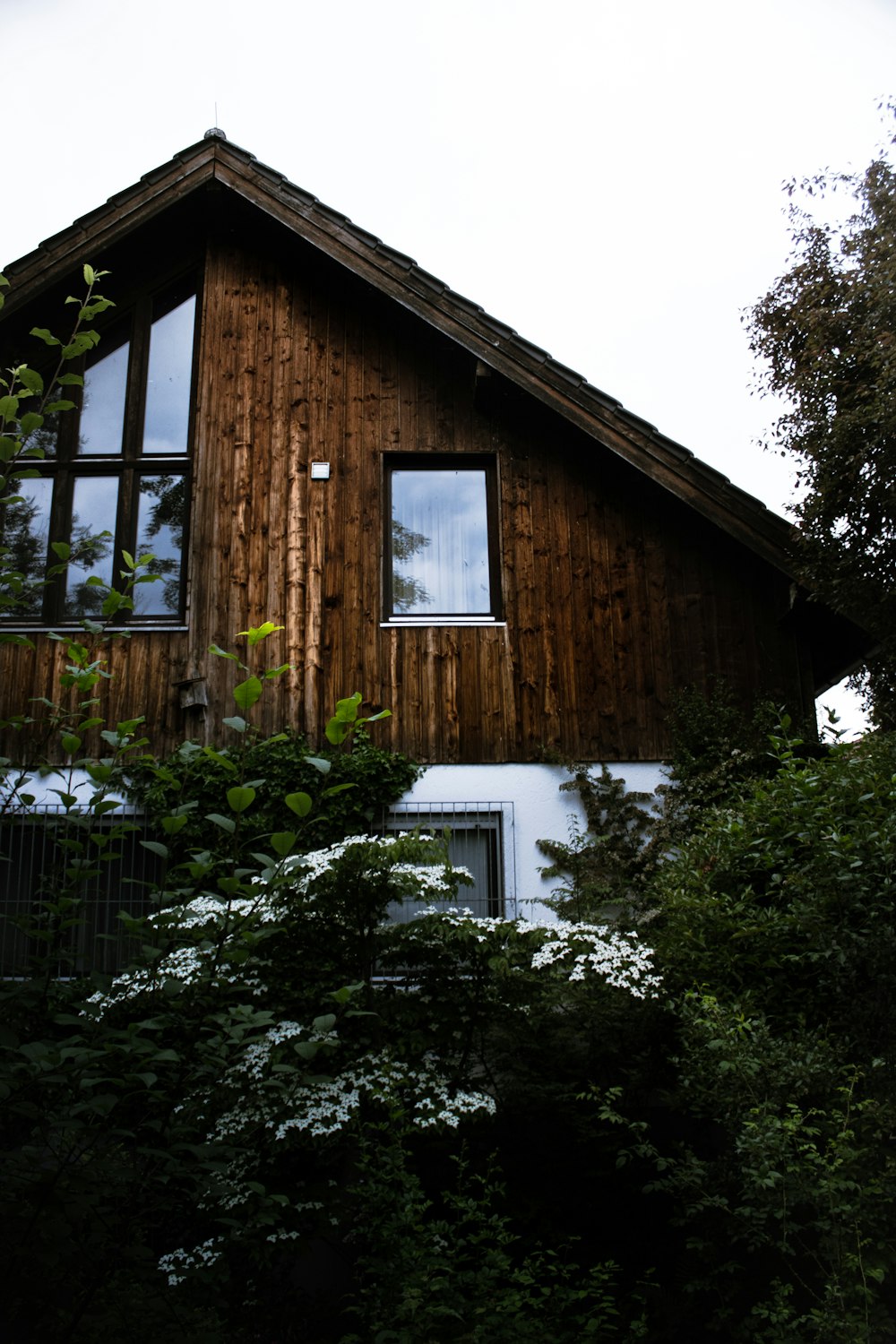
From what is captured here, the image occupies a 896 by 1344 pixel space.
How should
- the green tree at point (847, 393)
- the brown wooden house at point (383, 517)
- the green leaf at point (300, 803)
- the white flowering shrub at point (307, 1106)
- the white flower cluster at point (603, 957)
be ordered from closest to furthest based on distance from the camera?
the green leaf at point (300, 803), the white flowering shrub at point (307, 1106), the white flower cluster at point (603, 957), the green tree at point (847, 393), the brown wooden house at point (383, 517)

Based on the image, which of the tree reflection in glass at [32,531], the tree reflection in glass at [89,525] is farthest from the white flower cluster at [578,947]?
the tree reflection in glass at [32,531]

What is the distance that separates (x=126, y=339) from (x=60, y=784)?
386cm

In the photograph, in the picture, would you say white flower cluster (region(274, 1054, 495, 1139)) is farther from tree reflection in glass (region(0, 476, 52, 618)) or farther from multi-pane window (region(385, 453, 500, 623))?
tree reflection in glass (region(0, 476, 52, 618))

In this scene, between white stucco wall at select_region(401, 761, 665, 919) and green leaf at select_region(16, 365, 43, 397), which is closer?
green leaf at select_region(16, 365, 43, 397)

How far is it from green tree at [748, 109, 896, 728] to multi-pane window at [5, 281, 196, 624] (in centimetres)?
483

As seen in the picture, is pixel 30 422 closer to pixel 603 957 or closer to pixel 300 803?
pixel 300 803

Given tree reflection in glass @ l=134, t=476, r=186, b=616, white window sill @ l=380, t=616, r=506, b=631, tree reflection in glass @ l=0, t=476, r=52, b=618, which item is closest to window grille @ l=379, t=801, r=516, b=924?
white window sill @ l=380, t=616, r=506, b=631

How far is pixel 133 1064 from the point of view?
2.94m

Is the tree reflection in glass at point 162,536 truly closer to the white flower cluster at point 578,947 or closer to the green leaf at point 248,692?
the white flower cluster at point 578,947

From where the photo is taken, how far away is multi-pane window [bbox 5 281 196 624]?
368 inches

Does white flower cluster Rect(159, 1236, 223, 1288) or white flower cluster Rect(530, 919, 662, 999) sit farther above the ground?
white flower cluster Rect(530, 919, 662, 999)

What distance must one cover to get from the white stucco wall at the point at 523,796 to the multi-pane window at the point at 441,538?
126 cm

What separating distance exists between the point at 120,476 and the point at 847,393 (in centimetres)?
566

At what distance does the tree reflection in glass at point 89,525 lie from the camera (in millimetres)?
9352
